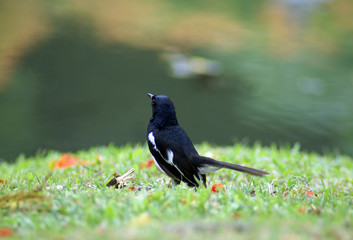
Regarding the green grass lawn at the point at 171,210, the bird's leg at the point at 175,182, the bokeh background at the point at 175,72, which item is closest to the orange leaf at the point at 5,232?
the green grass lawn at the point at 171,210

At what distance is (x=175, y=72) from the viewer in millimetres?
12609

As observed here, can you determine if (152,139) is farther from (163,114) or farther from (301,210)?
(301,210)

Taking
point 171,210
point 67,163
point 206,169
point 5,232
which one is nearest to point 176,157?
point 206,169

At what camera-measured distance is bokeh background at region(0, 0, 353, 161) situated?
10.5 m

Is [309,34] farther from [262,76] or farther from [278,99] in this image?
[278,99]

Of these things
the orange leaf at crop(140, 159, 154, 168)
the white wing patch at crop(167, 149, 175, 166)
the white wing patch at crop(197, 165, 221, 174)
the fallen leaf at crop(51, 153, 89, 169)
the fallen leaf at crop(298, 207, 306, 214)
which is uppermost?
the white wing patch at crop(167, 149, 175, 166)

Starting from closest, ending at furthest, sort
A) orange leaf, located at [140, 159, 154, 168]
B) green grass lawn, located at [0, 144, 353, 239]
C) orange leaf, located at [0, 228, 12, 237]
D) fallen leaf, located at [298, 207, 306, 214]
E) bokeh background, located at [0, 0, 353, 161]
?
green grass lawn, located at [0, 144, 353, 239], orange leaf, located at [0, 228, 12, 237], fallen leaf, located at [298, 207, 306, 214], orange leaf, located at [140, 159, 154, 168], bokeh background, located at [0, 0, 353, 161]

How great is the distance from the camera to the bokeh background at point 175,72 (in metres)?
10.5

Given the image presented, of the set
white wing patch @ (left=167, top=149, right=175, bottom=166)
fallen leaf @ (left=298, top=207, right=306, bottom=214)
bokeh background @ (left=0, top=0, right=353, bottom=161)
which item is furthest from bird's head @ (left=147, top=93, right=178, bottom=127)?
bokeh background @ (left=0, top=0, right=353, bottom=161)

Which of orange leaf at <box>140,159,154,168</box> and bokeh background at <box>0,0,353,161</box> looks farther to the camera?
bokeh background at <box>0,0,353,161</box>

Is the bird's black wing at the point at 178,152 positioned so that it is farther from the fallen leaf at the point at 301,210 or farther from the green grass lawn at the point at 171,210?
the fallen leaf at the point at 301,210

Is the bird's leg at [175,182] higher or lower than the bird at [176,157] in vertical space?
lower

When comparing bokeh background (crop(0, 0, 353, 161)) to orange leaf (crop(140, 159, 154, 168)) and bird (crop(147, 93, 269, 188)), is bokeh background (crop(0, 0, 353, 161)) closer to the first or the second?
orange leaf (crop(140, 159, 154, 168))

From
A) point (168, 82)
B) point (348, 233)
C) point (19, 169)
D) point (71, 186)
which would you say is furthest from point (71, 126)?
point (348, 233)
